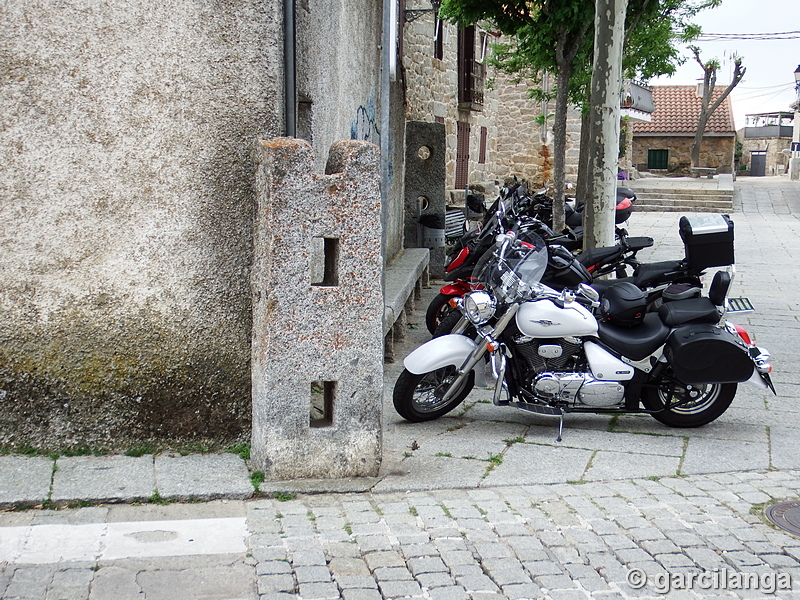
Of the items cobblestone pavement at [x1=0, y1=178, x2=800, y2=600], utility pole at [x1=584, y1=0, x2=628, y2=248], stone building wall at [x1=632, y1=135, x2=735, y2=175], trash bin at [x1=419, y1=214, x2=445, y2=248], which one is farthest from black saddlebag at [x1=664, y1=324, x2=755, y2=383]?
stone building wall at [x1=632, y1=135, x2=735, y2=175]

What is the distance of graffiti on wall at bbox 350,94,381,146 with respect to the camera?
25.2ft

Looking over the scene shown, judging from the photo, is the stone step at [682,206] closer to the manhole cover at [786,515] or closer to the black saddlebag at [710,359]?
the black saddlebag at [710,359]

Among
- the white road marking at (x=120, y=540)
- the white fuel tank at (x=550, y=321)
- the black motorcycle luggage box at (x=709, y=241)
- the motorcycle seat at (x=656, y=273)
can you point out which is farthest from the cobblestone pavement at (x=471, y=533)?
the motorcycle seat at (x=656, y=273)

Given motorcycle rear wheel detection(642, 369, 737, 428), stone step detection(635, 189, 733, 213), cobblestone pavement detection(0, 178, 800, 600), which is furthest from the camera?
stone step detection(635, 189, 733, 213)

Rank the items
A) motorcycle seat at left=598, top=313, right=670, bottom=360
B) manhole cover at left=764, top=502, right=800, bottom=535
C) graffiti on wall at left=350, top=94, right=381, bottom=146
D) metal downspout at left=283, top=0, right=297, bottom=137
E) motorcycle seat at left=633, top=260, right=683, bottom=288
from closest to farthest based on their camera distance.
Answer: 1. manhole cover at left=764, top=502, right=800, bottom=535
2. metal downspout at left=283, top=0, right=297, bottom=137
3. motorcycle seat at left=598, top=313, right=670, bottom=360
4. motorcycle seat at left=633, top=260, right=683, bottom=288
5. graffiti on wall at left=350, top=94, right=381, bottom=146

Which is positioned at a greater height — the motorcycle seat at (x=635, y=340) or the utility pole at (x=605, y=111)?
the utility pole at (x=605, y=111)

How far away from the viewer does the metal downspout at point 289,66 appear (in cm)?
462

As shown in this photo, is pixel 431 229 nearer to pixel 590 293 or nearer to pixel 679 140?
pixel 590 293

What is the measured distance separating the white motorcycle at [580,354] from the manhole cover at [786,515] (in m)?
1.07

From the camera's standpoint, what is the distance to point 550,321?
5.29 meters

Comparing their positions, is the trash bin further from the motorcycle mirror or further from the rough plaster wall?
the rough plaster wall

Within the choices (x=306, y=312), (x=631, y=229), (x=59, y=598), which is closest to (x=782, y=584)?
(x=306, y=312)

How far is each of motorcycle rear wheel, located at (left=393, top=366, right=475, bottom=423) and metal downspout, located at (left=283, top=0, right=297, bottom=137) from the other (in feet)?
5.51

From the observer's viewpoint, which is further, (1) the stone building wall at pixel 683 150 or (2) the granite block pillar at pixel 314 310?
(1) the stone building wall at pixel 683 150
